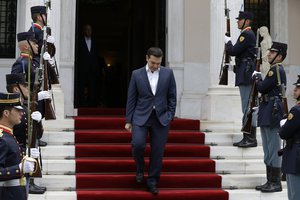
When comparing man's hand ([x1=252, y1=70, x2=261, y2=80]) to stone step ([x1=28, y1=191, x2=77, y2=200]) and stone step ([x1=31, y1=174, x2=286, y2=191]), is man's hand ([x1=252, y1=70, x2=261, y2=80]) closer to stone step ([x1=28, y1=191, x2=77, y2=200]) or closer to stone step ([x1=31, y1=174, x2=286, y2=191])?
stone step ([x1=31, y1=174, x2=286, y2=191])

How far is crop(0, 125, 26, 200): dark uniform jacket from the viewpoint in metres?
4.27

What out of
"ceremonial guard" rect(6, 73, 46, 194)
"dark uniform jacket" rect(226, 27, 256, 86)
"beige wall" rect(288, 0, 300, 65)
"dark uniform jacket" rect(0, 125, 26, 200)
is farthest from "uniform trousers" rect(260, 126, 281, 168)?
"beige wall" rect(288, 0, 300, 65)

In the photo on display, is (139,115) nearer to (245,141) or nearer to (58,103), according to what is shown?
(245,141)

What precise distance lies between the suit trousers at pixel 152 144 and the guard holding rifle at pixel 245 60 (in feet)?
6.79

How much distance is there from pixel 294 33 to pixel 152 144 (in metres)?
7.58

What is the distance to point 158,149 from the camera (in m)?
7.03

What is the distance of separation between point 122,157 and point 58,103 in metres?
2.34

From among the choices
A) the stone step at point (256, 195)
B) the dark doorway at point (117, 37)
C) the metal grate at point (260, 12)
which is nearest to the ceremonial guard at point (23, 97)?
the stone step at point (256, 195)

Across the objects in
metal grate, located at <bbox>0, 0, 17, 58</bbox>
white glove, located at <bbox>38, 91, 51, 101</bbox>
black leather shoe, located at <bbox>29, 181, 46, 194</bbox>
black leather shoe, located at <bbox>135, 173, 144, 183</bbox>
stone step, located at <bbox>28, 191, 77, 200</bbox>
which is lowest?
stone step, located at <bbox>28, 191, 77, 200</bbox>

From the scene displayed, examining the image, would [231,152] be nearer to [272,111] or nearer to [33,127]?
[272,111]

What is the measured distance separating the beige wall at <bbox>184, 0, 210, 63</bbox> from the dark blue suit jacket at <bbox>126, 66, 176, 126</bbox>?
4867 mm

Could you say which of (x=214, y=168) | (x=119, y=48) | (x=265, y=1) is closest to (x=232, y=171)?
(x=214, y=168)

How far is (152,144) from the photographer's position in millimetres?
7082

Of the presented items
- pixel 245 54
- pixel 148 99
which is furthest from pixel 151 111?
pixel 245 54
